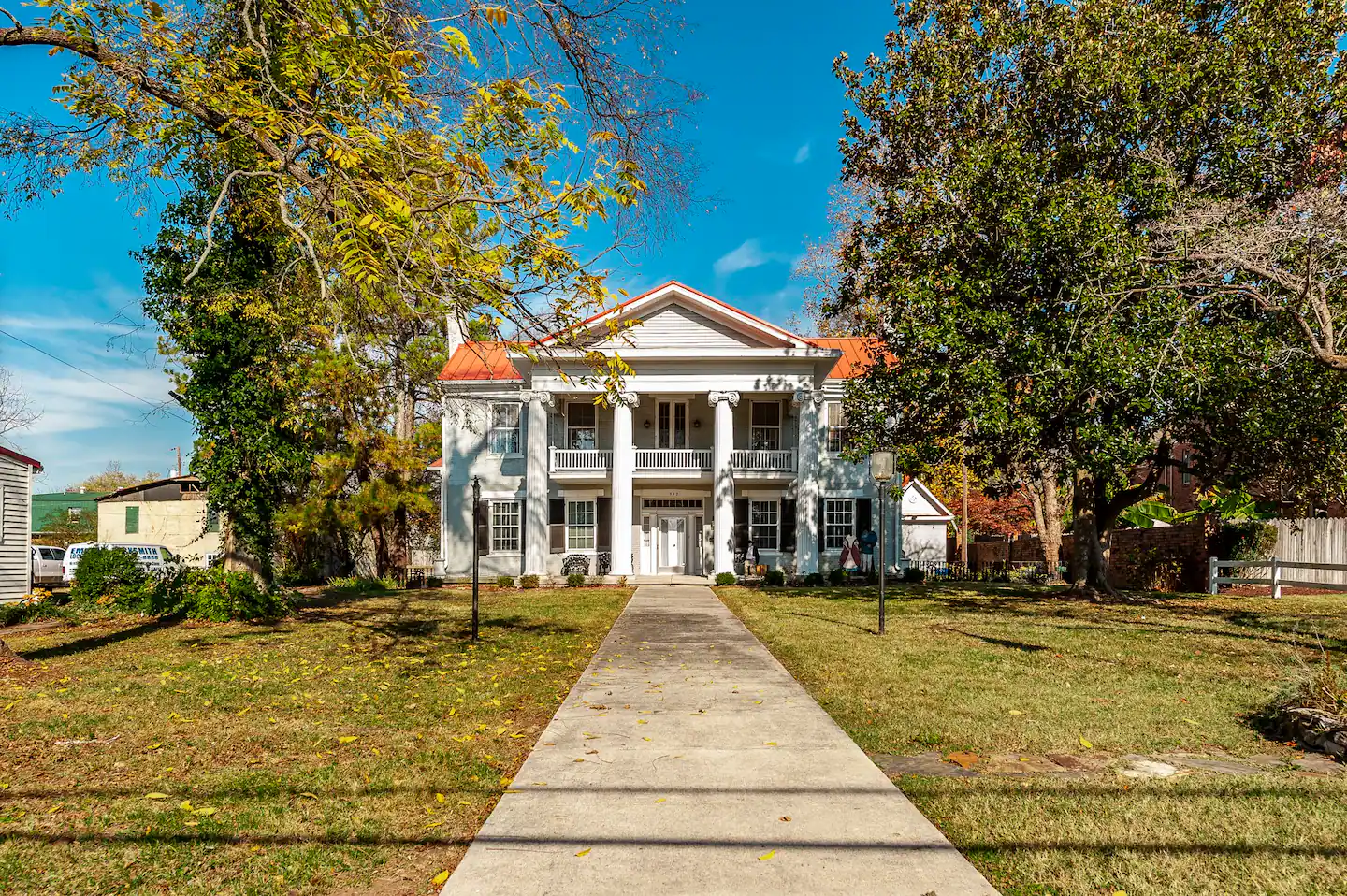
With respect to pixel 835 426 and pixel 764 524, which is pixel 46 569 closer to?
pixel 764 524

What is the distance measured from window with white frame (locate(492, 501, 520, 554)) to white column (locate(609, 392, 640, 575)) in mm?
3592

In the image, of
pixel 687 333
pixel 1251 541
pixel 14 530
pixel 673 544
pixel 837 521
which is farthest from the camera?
pixel 673 544

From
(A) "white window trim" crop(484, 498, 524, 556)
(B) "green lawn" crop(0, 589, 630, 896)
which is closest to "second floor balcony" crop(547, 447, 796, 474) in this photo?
(A) "white window trim" crop(484, 498, 524, 556)

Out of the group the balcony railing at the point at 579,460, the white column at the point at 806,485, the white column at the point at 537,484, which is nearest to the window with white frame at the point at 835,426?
the white column at the point at 806,485

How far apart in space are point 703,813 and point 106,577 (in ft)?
53.5

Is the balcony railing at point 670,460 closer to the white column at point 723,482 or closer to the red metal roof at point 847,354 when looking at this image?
the white column at point 723,482

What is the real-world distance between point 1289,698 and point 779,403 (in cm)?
2080

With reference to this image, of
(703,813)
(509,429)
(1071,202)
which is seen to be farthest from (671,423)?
(703,813)

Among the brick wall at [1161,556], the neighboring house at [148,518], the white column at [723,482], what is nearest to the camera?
the brick wall at [1161,556]

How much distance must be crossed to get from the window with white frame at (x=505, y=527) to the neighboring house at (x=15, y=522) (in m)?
12.0

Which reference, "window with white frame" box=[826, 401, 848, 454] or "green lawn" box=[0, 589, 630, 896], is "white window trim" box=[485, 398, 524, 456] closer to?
"window with white frame" box=[826, 401, 848, 454]

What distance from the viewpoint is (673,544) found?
27.4 meters

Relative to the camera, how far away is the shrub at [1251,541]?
2202 cm

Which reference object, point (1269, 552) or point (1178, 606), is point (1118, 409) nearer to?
point (1178, 606)
